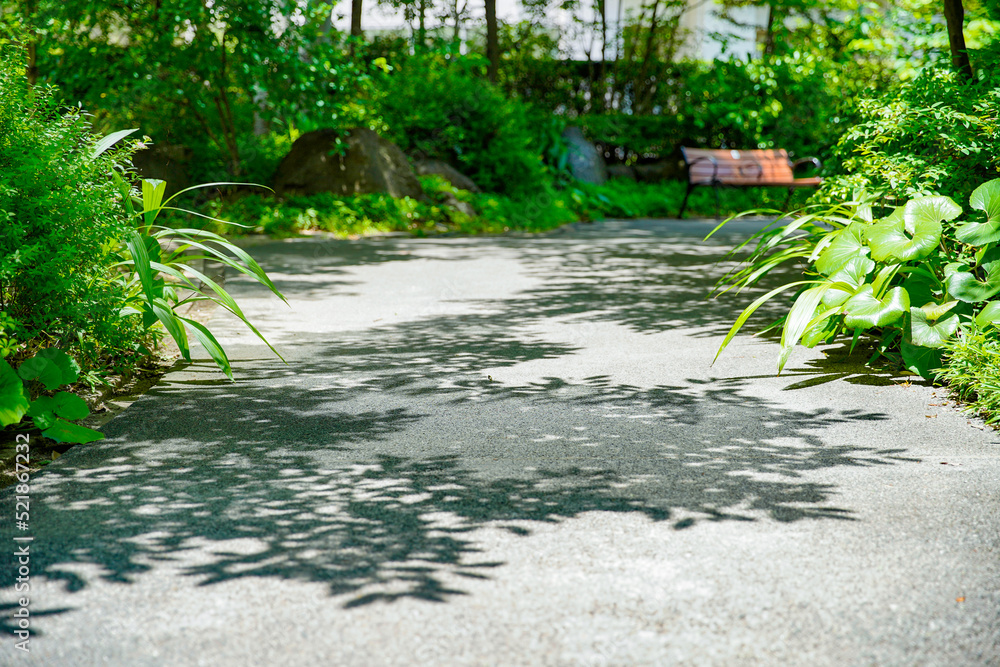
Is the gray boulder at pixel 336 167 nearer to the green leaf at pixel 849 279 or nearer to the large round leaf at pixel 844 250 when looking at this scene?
the large round leaf at pixel 844 250

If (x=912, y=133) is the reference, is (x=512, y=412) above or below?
below

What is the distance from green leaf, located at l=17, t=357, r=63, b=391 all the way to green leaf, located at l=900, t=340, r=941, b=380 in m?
3.98

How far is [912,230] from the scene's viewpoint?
4.54 metres

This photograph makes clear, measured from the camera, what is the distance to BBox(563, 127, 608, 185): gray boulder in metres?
16.3

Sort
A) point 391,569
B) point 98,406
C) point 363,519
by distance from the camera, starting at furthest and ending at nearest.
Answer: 1. point 98,406
2. point 363,519
3. point 391,569

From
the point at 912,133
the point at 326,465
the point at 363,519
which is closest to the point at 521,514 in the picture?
the point at 363,519

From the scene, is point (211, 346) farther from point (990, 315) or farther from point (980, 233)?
point (980, 233)

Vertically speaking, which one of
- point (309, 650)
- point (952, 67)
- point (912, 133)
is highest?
point (952, 67)

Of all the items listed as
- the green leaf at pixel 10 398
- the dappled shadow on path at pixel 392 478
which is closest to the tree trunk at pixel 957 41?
the dappled shadow on path at pixel 392 478

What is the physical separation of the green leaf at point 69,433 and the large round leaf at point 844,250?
3785 millimetres

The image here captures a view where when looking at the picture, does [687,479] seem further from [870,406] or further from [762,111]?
[762,111]

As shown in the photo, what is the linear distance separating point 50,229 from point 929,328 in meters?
4.14

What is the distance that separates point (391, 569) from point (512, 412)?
5.42 ft

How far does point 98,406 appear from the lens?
4023 mm
